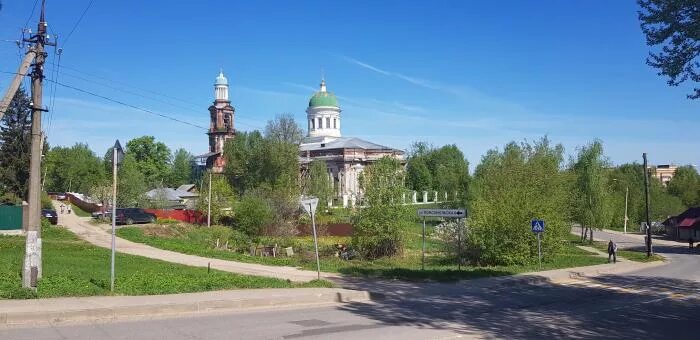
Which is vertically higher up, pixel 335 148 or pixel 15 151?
pixel 335 148

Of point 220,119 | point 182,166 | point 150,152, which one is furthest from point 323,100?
point 182,166

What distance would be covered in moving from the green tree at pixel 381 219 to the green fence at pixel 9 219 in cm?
2130

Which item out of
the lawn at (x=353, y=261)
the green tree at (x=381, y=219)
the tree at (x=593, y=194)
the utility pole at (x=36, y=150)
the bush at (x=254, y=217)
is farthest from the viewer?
the tree at (x=593, y=194)

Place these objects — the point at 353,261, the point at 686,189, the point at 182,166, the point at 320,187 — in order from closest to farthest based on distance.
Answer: the point at 353,261 < the point at 320,187 < the point at 686,189 < the point at 182,166

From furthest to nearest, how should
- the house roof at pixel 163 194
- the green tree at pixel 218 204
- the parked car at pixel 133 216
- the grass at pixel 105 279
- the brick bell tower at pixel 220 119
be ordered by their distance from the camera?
1. the brick bell tower at pixel 220 119
2. the house roof at pixel 163 194
3. the green tree at pixel 218 204
4. the parked car at pixel 133 216
5. the grass at pixel 105 279

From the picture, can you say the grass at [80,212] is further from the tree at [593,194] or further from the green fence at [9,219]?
the tree at [593,194]

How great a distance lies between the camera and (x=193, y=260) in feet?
93.1

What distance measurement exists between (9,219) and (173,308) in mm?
30899

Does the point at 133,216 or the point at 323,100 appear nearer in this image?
the point at 133,216

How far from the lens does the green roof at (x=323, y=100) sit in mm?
123875

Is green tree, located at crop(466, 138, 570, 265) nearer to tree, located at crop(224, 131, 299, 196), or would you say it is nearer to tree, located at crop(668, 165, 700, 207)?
tree, located at crop(224, 131, 299, 196)

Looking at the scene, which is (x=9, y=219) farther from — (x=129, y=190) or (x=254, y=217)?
(x=129, y=190)

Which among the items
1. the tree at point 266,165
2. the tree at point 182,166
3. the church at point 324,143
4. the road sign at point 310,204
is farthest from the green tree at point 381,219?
the tree at point 182,166

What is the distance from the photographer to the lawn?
24109 mm
